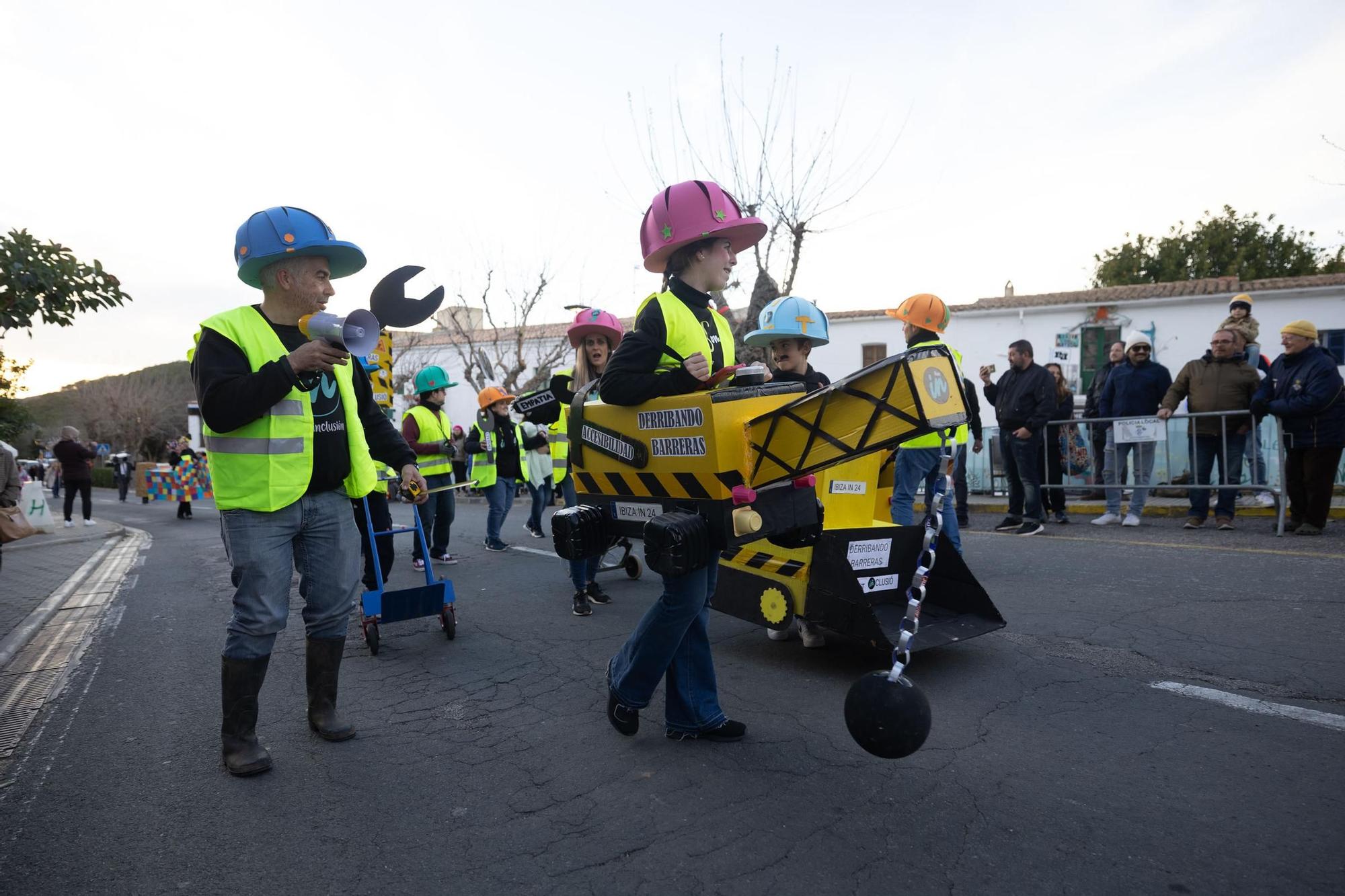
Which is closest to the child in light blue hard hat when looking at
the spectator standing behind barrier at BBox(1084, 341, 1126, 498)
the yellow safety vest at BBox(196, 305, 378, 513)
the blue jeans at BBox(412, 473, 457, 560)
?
the yellow safety vest at BBox(196, 305, 378, 513)

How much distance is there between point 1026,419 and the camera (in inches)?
363

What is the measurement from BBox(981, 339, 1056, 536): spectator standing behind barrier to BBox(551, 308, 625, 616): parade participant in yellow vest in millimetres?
5205

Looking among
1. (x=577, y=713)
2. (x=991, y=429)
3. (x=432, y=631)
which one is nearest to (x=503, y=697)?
(x=577, y=713)

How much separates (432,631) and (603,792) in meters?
3.12

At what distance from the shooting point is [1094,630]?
474cm

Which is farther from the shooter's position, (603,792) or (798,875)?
(603,792)

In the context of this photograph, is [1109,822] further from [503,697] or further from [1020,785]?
[503,697]

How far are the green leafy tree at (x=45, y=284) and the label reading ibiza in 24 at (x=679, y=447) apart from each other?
7089 millimetres

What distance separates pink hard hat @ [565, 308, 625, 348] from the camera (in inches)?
206

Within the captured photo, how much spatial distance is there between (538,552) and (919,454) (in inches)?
182

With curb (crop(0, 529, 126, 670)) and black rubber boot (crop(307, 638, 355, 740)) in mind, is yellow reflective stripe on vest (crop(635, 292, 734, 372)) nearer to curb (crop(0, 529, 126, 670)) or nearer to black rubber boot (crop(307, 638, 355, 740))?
black rubber boot (crop(307, 638, 355, 740))

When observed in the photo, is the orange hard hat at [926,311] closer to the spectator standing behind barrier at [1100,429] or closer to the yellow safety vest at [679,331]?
the yellow safety vest at [679,331]

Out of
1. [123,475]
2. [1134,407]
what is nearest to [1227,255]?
[1134,407]

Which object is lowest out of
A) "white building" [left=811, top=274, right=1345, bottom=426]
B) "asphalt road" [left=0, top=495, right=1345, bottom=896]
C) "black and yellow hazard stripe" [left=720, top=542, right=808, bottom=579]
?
"asphalt road" [left=0, top=495, right=1345, bottom=896]
